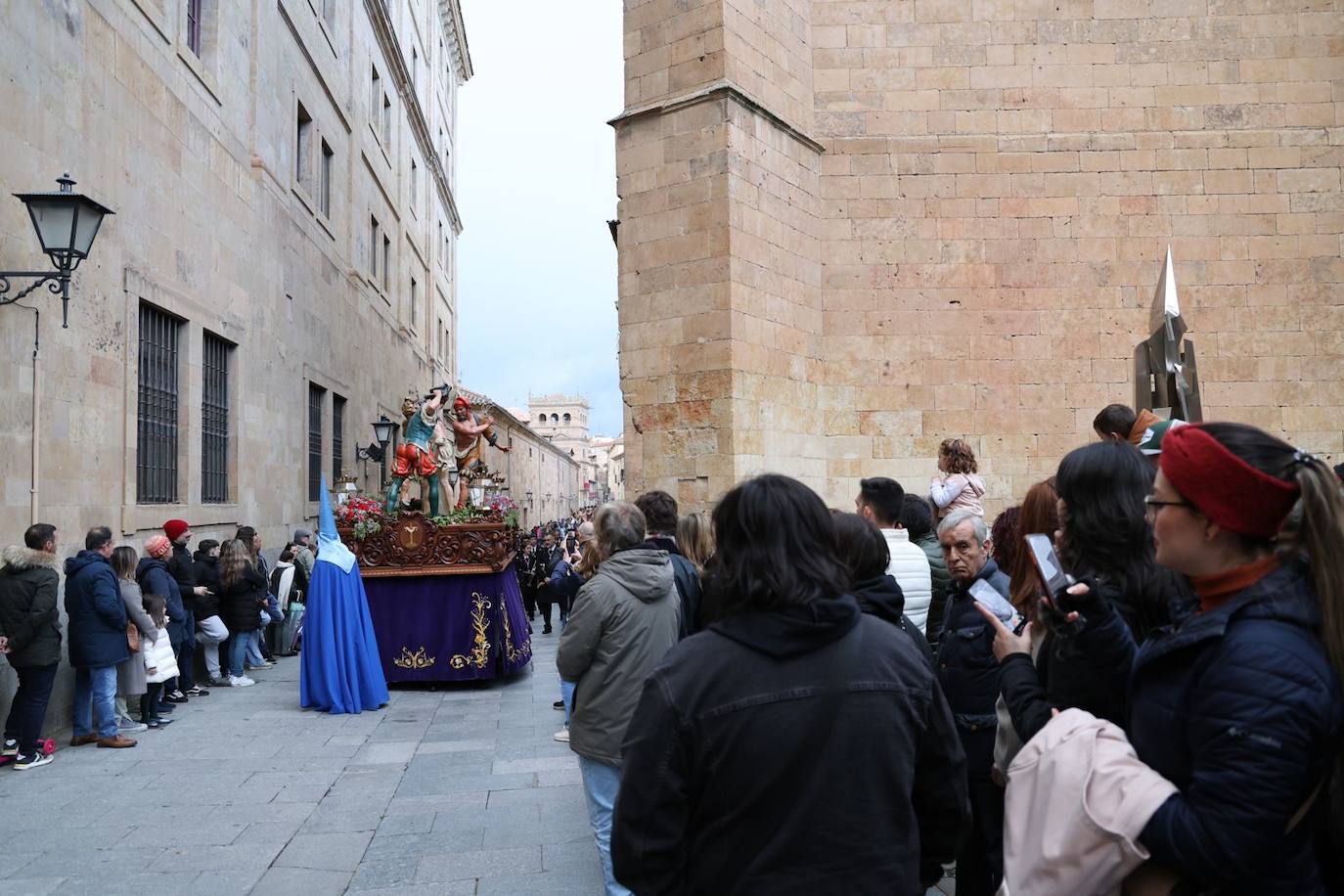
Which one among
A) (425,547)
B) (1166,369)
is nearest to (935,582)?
(1166,369)

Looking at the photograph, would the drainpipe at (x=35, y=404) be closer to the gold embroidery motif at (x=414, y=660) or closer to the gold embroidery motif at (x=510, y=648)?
the gold embroidery motif at (x=414, y=660)

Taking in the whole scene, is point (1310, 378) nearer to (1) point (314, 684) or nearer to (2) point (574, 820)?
(2) point (574, 820)

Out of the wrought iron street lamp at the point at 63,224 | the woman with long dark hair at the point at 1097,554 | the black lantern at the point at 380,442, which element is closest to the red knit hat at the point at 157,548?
the wrought iron street lamp at the point at 63,224

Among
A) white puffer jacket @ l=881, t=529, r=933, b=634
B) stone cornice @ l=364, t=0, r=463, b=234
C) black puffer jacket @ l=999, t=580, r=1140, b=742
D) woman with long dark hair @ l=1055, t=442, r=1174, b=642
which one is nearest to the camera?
black puffer jacket @ l=999, t=580, r=1140, b=742

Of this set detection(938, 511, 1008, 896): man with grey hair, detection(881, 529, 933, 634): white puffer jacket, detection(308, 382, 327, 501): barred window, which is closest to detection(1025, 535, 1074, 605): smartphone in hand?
detection(938, 511, 1008, 896): man with grey hair

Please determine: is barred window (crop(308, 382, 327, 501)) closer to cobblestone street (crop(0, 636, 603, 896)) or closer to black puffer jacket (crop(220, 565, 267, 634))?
black puffer jacket (crop(220, 565, 267, 634))

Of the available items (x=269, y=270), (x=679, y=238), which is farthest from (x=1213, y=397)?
(x=269, y=270)

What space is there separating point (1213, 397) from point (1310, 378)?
1090 mm

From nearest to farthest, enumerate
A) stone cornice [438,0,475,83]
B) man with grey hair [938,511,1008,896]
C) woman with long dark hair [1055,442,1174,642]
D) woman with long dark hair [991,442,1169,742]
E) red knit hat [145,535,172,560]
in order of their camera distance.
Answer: woman with long dark hair [991,442,1169,742]
woman with long dark hair [1055,442,1174,642]
man with grey hair [938,511,1008,896]
red knit hat [145,535,172,560]
stone cornice [438,0,475,83]

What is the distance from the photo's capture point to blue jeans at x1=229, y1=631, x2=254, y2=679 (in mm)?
10891

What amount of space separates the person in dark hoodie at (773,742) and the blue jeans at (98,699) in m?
7.14

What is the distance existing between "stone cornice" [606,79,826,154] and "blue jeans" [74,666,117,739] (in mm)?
7277

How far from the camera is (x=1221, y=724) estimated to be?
5.40 feet

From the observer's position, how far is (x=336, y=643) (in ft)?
29.5
